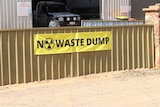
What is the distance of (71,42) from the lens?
12406mm

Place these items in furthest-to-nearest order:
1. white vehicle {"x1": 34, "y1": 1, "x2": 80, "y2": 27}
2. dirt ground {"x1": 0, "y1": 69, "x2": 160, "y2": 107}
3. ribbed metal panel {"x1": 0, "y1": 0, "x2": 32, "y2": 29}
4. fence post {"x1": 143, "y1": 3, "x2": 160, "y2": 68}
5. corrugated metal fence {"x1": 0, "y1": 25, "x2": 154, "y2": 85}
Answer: white vehicle {"x1": 34, "y1": 1, "x2": 80, "y2": 27}
ribbed metal panel {"x1": 0, "y1": 0, "x2": 32, "y2": 29}
fence post {"x1": 143, "y1": 3, "x2": 160, "y2": 68}
corrugated metal fence {"x1": 0, "y1": 25, "x2": 154, "y2": 85}
dirt ground {"x1": 0, "y1": 69, "x2": 160, "y2": 107}

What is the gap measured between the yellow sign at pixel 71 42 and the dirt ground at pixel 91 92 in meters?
0.86

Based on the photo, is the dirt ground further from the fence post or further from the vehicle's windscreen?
the vehicle's windscreen

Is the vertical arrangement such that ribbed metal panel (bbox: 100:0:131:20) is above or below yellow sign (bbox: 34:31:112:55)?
above

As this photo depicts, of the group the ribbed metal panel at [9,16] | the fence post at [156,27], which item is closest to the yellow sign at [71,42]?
the fence post at [156,27]

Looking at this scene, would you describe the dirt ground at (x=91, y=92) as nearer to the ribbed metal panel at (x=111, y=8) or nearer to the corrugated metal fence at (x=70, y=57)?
the corrugated metal fence at (x=70, y=57)

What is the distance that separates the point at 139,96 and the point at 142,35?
4456mm

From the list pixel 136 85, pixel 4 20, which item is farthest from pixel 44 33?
pixel 4 20

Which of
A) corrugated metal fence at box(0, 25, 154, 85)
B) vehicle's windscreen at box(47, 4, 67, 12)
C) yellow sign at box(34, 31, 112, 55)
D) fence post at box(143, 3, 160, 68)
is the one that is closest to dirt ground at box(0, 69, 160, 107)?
corrugated metal fence at box(0, 25, 154, 85)

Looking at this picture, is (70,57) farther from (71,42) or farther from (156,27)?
(156,27)

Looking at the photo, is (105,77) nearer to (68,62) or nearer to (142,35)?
(68,62)

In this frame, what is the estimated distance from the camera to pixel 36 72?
11.8m

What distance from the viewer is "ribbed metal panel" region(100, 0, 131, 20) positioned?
20.5 m

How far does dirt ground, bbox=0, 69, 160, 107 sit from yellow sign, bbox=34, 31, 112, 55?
864mm
